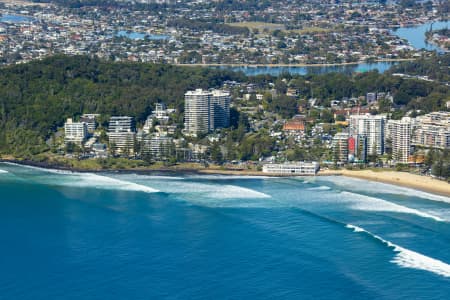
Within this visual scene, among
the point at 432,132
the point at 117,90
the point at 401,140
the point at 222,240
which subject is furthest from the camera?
the point at 117,90

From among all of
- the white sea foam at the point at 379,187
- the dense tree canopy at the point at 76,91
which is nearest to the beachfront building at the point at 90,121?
the dense tree canopy at the point at 76,91

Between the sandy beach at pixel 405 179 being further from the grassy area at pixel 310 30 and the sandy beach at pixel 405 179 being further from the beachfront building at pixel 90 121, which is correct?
the grassy area at pixel 310 30

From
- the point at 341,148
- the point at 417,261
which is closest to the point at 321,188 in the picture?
the point at 341,148

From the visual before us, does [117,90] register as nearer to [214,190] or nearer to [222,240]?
[214,190]

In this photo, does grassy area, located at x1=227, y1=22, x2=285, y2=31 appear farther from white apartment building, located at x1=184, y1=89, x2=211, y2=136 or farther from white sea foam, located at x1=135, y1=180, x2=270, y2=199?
white sea foam, located at x1=135, y1=180, x2=270, y2=199

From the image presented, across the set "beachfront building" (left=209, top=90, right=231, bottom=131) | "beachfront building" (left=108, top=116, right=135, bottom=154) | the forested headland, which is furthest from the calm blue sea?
the forested headland

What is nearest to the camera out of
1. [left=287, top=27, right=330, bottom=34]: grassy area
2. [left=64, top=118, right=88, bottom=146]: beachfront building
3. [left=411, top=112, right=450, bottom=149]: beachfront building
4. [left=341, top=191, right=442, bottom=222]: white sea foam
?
[left=341, top=191, right=442, bottom=222]: white sea foam
